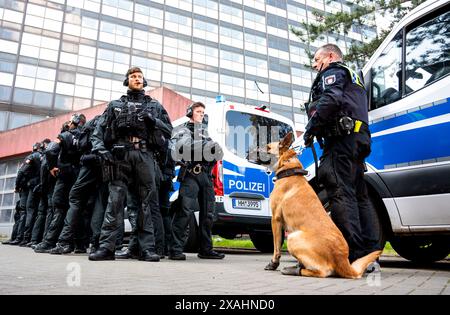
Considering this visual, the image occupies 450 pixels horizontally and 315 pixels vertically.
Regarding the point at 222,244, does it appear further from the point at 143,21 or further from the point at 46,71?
the point at 143,21

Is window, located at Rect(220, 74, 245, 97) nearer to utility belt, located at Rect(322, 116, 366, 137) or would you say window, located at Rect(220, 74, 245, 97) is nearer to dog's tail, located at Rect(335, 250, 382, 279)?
utility belt, located at Rect(322, 116, 366, 137)

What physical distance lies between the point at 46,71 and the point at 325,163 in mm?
35804

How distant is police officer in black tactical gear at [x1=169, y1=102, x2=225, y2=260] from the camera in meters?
5.04

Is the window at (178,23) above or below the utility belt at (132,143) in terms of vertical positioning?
above

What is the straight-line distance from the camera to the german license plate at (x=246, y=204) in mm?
6053

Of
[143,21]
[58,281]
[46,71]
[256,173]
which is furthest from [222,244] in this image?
[143,21]

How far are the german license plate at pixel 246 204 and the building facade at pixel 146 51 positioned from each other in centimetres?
2659

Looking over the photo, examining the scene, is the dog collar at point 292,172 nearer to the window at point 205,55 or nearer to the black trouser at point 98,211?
the black trouser at point 98,211

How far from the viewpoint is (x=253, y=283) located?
9.12 ft

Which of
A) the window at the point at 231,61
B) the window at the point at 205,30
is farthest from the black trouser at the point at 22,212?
the window at the point at 205,30

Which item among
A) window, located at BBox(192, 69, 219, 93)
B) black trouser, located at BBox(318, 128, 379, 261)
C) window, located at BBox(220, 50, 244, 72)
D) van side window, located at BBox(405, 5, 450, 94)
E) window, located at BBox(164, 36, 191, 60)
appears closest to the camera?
black trouser, located at BBox(318, 128, 379, 261)

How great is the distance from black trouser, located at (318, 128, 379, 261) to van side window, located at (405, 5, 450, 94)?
94cm

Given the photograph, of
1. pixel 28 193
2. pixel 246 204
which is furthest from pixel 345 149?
pixel 28 193

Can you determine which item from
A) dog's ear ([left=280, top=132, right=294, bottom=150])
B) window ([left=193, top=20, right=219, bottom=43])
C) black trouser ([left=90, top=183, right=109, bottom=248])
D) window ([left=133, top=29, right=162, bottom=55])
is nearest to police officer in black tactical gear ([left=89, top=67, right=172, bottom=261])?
black trouser ([left=90, top=183, right=109, bottom=248])
